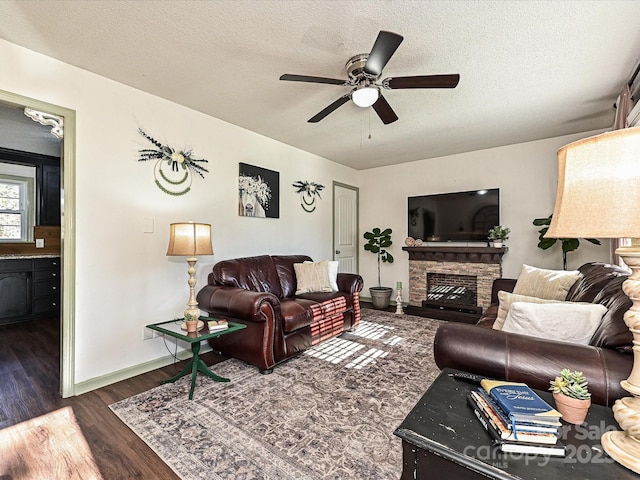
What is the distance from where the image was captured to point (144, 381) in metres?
2.57

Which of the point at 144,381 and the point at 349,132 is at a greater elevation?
the point at 349,132

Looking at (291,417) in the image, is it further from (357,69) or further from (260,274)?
(357,69)

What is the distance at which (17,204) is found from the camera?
453 centimetres

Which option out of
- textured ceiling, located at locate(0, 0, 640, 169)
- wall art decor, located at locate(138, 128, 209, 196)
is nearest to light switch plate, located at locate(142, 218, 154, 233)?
wall art decor, located at locate(138, 128, 209, 196)

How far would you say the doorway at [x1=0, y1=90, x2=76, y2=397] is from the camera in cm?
232

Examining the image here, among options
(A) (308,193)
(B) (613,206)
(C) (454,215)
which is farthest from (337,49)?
(C) (454,215)

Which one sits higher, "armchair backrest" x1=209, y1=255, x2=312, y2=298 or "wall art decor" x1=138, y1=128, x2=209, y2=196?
"wall art decor" x1=138, y1=128, x2=209, y2=196

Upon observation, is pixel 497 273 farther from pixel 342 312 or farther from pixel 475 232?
pixel 342 312

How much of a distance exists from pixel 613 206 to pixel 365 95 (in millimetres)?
1781

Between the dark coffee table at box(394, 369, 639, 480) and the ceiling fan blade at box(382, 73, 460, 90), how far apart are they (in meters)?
1.87

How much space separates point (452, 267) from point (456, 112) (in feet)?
7.90

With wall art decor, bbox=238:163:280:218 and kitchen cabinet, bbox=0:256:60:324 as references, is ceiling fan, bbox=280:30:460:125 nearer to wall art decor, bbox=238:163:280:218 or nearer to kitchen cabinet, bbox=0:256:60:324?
wall art decor, bbox=238:163:280:218

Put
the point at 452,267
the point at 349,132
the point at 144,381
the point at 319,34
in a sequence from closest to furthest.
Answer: the point at 319,34 < the point at 144,381 < the point at 349,132 < the point at 452,267

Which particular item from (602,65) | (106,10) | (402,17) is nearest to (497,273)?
(602,65)
